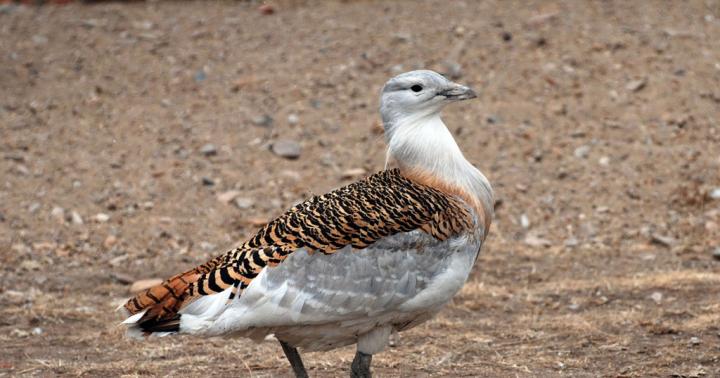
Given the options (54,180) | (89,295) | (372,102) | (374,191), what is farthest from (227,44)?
(374,191)

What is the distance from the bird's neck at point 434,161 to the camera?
6.09 metres

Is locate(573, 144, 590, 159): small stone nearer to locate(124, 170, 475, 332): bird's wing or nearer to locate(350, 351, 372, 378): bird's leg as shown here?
locate(124, 170, 475, 332): bird's wing

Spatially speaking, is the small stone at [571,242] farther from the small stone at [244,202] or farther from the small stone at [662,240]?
the small stone at [244,202]

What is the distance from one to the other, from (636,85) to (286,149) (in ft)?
13.0

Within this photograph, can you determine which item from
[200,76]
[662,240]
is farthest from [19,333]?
[662,240]

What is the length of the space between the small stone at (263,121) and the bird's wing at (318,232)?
566 centimetres

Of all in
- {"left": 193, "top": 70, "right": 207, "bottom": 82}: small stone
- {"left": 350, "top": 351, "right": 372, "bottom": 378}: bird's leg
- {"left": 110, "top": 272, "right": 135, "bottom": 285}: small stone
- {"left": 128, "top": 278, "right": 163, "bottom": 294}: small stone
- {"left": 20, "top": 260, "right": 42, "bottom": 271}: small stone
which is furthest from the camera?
{"left": 193, "top": 70, "right": 207, "bottom": 82}: small stone

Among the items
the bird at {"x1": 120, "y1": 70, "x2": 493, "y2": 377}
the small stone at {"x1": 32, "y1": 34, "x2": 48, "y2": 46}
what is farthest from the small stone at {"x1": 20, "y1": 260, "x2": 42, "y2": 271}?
the small stone at {"x1": 32, "y1": 34, "x2": 48, "y2": 46}

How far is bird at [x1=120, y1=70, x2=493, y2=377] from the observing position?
18.0 ft

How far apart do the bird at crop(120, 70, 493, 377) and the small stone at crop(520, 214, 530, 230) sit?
426 centimetres

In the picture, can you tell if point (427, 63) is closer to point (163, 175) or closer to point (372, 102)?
point (372, 102)

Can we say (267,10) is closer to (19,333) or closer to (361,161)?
(361,161)

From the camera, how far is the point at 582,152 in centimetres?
1114

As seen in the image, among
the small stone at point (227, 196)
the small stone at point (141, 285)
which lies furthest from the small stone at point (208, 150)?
the small stone at point (141, 285)
